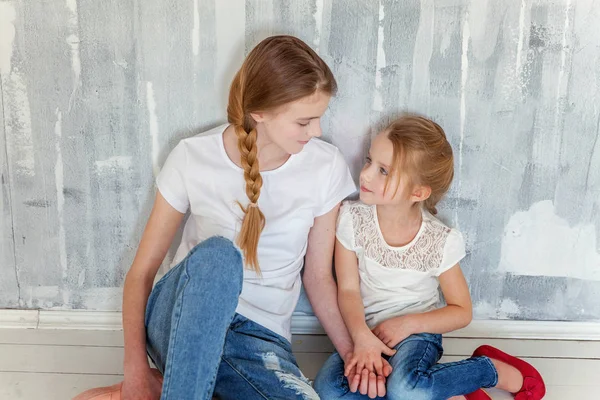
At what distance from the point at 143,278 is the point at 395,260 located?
58 centimetres

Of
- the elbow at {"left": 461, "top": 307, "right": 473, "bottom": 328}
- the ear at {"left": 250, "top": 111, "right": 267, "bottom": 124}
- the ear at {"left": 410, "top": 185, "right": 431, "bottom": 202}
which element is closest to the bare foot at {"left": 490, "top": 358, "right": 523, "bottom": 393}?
the elbow at {"left": 461, "top": 307, "right": 473, "bottom": 328}

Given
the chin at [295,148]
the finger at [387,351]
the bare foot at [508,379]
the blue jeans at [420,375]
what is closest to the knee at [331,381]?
the blue jeans at [420,375]

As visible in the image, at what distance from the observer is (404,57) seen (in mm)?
1576

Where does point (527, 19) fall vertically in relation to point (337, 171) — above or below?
above

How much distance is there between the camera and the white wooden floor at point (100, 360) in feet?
5.28

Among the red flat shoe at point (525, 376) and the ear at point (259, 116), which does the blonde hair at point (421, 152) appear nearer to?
the ear at point (259, 116)

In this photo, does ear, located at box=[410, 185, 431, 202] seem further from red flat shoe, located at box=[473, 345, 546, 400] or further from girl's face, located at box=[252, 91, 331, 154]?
red flat shoe, located at box=[473, 345, 546, 400]

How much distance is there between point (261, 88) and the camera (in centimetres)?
137

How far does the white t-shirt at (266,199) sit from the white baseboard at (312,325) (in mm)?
292

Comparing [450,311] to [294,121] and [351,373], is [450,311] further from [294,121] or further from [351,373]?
[294,121]

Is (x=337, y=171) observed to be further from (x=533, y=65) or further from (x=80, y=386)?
(x=80, y=386)

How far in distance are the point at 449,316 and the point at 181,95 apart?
32.0 inches

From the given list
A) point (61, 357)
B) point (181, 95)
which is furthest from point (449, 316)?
point (61, 357)

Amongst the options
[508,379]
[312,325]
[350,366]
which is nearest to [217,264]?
[350,366]
